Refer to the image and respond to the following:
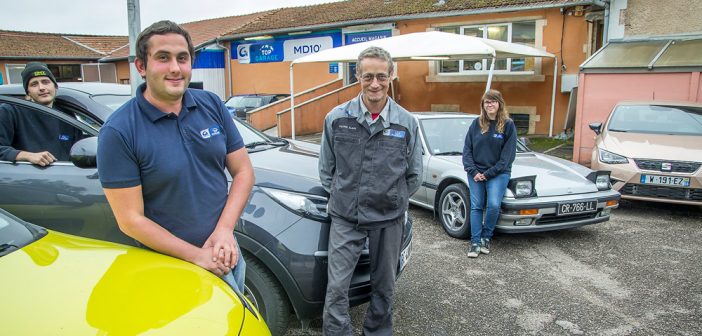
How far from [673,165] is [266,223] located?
17.1 ft

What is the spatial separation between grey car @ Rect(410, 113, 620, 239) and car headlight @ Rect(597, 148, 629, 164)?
1001 mm

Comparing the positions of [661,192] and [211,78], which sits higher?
[211,78]

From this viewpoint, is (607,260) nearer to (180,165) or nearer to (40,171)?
(180,165)

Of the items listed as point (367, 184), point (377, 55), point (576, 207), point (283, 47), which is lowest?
point (576, 207)

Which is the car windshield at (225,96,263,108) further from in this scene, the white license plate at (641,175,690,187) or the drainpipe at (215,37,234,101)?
the white license plate at (641,175,690,187)

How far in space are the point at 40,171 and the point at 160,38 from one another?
1.63m

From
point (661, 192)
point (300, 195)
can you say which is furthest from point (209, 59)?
point (300, 195)

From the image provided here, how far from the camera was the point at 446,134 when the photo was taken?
6.02m

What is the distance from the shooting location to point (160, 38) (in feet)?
6.18

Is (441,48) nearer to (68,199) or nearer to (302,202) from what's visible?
(302,202)

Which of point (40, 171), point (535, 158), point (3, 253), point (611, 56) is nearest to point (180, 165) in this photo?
point (3, 253)

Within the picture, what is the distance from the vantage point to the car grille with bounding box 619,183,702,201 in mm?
5754

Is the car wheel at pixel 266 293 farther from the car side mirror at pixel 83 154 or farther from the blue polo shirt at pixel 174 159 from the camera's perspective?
the car side mirror at pixel 83 154

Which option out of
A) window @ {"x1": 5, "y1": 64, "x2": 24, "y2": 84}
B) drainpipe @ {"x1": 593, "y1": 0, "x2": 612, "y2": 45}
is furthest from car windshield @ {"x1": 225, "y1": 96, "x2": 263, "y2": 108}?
window @ {"x1": 5, "y1": 64, "x2": 24, "y2": 84}
